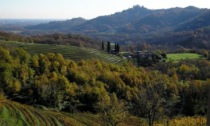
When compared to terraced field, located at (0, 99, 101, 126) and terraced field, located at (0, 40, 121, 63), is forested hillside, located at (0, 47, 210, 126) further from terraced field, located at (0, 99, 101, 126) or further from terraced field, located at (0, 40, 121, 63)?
terraced field, located at (0, 40, 121, 63)

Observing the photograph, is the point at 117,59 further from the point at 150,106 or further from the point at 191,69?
the point at 150,106

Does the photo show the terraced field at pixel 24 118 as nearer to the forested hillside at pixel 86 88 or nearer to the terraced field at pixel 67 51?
the forested hillside at pixel 86 88

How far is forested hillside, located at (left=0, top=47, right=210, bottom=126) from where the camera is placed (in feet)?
264

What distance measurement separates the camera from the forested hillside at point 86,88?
80438 mm

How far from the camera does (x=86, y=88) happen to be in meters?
92.8

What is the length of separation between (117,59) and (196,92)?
6484 centimetres

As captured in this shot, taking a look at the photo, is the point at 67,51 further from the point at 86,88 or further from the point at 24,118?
the point at 24,118

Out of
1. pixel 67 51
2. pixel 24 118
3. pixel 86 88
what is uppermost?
pixel 24 118

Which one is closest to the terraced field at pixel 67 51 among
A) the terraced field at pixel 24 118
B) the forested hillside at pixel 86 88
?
the forested hillside at pixel 86 88

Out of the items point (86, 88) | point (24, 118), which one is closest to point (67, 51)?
point (86, 88)

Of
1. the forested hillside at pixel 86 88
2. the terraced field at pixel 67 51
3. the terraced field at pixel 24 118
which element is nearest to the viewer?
the terraced field at pixel 24 118

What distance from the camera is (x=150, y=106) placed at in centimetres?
4919

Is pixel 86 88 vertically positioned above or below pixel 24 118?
below

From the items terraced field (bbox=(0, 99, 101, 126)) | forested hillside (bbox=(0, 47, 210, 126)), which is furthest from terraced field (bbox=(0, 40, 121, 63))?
terraced field (bbox=(0, 99, 101, 126))
